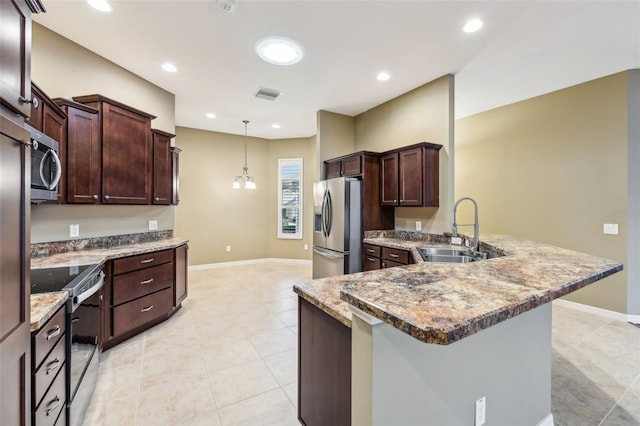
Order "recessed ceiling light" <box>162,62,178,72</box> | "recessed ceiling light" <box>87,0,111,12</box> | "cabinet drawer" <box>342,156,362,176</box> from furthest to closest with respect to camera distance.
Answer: "cabinet drawer" <box>342,156,362,176</box> → "recessed ceiling light" <box>162,62,178,72</box> → "recessed ceiling light" <box>87,0,111,12</box>

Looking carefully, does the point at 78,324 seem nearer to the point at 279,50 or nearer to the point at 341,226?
the point at 341,226

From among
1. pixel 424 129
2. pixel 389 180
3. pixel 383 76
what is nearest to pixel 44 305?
pixel 389 180

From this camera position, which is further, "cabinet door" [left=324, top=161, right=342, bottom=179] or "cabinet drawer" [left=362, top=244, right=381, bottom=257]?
"cabinet door" [left=324, top=161, right=342, bottom=179]

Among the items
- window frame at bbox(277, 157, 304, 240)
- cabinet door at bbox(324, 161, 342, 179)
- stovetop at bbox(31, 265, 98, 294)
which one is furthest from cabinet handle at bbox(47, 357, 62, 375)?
window frame at bbox(277, 157, 304, 240)

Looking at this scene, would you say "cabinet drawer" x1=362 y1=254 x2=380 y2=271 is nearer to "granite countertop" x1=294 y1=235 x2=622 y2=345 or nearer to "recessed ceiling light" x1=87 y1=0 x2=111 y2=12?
"granite countertop" x1=294 y1=235 x2=622 y2=345

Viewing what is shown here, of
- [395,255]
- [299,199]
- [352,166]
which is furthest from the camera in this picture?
[299,199]

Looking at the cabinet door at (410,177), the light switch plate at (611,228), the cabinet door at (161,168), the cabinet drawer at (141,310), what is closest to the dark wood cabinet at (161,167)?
the cabinet door at (161,168)

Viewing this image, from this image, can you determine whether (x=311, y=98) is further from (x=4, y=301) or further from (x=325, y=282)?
(x=4, y=301)

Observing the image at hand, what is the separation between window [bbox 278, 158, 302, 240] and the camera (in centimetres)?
643

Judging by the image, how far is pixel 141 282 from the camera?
8.95 ft

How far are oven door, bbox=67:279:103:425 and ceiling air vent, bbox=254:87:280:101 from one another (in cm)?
311

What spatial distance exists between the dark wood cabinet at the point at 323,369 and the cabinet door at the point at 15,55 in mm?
1431

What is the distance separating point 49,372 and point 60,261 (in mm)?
1317

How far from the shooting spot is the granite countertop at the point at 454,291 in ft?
2.35
